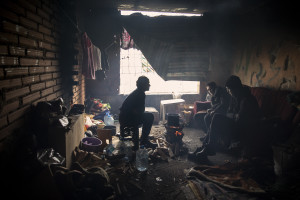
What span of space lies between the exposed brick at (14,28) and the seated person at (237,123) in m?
3.94

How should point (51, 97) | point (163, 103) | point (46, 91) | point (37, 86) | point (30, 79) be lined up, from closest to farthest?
1. point (30, 79)
2. point (37, 86)
3. point (46, 91)
4. point (51, 97)
5. point (163, 103)

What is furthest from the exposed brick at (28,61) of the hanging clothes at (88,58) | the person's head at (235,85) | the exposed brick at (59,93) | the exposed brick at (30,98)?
the person's head at (235,85)

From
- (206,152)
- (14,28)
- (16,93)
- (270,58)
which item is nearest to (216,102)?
(270,58)

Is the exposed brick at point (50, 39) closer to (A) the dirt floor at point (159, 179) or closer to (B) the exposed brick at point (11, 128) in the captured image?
(B) the exposed brick at point (11, 128)

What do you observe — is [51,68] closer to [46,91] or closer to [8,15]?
[46,91]

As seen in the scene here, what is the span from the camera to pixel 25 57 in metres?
2.74

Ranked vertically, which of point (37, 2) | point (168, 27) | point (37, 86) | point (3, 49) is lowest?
point (37, 86)

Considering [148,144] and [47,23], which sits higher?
[47,23]

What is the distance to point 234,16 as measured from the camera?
275 inches

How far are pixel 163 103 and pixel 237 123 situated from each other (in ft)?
12.0

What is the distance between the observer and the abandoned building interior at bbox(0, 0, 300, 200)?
2.48 m

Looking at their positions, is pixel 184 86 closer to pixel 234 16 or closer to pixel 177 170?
pixel 234 16

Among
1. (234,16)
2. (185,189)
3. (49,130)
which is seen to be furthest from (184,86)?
Answer: (49,130)

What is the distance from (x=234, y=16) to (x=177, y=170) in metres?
5.86
